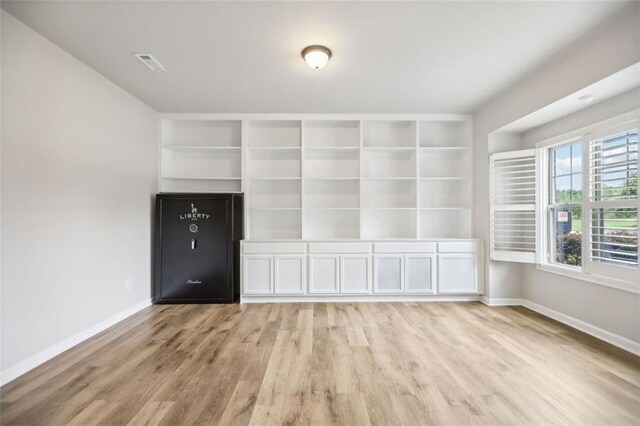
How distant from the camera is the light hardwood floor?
174 cm

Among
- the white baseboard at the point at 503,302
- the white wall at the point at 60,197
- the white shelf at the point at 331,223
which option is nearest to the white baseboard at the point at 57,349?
the white wall at the point at 60,197

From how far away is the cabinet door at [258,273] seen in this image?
403 cm

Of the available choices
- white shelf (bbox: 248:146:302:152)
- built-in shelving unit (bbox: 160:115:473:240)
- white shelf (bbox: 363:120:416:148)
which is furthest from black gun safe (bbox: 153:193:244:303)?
white shelf (bbox: 363:120:416:148)

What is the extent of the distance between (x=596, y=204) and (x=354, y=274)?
9.00 feet

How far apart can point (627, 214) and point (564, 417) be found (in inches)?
79.0

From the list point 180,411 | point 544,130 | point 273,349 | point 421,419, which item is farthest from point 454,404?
point 544,130

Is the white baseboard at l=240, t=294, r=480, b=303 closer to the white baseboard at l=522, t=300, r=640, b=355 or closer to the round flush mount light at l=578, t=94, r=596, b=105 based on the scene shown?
the white baseboard at l=522, t=300, r=640, b=355

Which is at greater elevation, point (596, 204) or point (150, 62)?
point (150, 62)

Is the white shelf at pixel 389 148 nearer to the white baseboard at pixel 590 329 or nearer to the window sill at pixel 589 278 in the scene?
the window sill at pixel 589 278

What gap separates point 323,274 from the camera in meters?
4.05

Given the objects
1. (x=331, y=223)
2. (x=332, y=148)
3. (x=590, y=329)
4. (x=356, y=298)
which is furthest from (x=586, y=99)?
(x=356, y=298)

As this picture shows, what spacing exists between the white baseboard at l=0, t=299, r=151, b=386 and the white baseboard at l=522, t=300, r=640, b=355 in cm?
503

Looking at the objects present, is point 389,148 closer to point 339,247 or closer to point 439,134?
point 439,134

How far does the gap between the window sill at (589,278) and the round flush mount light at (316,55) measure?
3371mm
